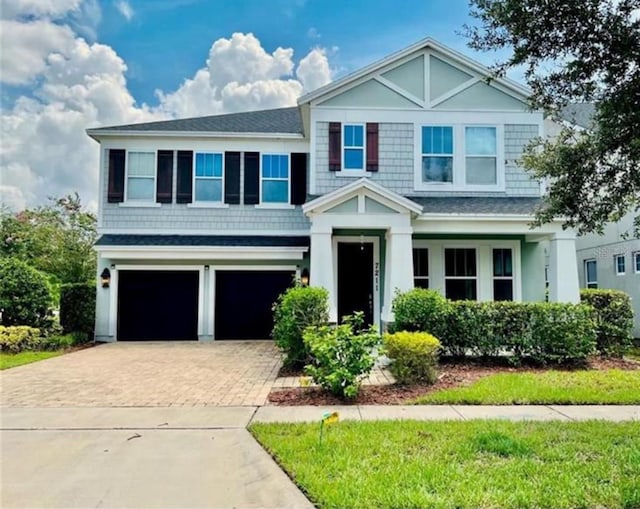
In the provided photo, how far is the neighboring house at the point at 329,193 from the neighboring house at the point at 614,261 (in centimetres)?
419

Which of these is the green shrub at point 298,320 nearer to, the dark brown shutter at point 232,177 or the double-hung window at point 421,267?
the double-hung window at point 421,267

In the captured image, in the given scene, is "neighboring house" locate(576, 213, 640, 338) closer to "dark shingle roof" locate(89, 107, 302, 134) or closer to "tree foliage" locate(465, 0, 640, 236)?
"tree foliage" locate(465, 0, 640, 236)

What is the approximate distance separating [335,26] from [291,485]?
12.7 metres

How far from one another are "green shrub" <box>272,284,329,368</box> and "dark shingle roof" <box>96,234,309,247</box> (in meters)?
4.61

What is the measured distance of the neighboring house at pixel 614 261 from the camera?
1503 centimetres

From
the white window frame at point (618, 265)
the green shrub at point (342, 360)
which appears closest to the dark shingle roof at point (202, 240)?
the green shrub at point (342, 360)

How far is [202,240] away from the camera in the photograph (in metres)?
14.0

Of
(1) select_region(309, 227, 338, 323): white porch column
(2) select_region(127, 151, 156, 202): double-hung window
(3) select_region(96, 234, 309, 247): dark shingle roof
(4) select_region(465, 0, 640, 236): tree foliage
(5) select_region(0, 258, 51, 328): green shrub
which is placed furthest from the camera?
(2) select_region(127, 151, 156, 202): double-hung window

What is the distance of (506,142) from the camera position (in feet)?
44.7

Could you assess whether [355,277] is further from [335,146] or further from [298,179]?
[335,146]

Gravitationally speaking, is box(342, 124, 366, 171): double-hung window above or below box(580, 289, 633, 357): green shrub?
above

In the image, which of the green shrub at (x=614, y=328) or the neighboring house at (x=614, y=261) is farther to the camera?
the neighboring house at (x=614, y=261)

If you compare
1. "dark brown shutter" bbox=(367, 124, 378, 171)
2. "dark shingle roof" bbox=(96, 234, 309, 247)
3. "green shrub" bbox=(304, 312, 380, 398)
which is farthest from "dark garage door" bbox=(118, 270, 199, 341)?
"green shrub" bbox=(304, 312, 380, 398)

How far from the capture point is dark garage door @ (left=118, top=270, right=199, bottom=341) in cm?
1439
